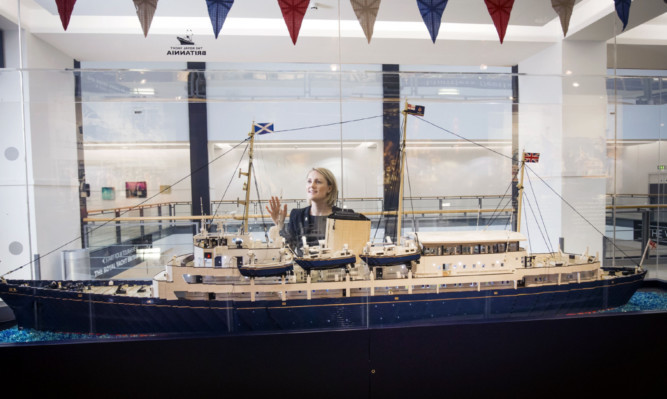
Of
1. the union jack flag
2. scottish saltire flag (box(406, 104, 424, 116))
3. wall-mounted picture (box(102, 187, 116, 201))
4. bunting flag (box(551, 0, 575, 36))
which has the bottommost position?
wall-mounted picture (box(102, 187, 116, 201))

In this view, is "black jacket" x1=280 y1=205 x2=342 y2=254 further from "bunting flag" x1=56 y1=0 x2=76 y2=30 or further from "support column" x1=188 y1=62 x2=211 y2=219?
"bunting flag" x1=56 y1=0 x2=76 y2=30

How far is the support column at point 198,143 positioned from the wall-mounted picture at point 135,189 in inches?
16.5

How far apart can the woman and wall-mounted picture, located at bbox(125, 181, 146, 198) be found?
1089 mm

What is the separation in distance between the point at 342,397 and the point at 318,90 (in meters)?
2.43

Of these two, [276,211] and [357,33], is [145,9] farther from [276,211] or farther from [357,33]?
[276,211]

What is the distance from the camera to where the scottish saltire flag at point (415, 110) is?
3068 millimetres

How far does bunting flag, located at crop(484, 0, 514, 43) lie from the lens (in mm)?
3105

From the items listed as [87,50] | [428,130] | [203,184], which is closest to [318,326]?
[203,184]

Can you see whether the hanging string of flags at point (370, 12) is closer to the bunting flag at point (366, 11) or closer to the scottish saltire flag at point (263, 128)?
the bunting flag at point (366, 11)

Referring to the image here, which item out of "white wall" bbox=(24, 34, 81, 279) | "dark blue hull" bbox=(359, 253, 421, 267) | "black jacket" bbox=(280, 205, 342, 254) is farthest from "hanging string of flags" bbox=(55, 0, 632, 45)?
"dark blue hull" bbox=(359, 253, 421, 267)

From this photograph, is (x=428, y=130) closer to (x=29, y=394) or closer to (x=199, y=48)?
(x=199, y=48)

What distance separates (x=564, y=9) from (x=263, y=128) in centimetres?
296

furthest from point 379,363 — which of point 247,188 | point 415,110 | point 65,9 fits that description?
point 65,9

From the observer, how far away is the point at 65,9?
286 centimetres
